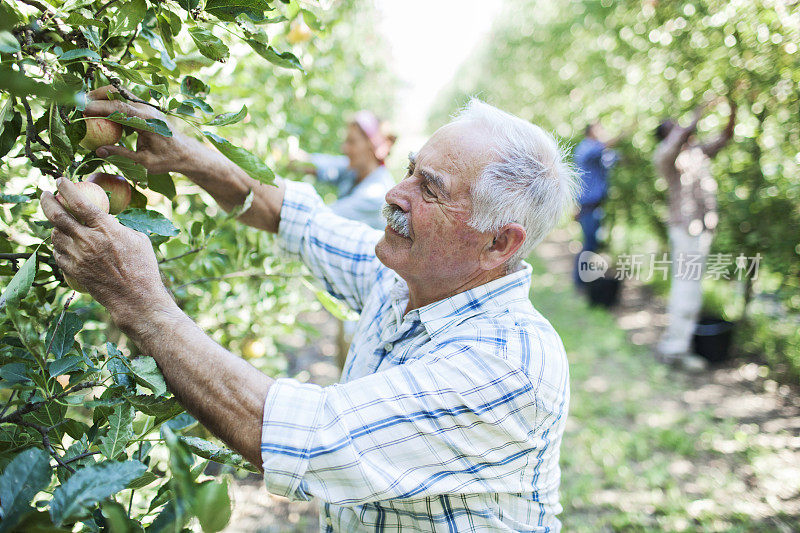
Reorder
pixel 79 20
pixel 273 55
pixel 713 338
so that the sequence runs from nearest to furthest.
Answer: pixel 79 20 < pixel 273 55 < pixel 713 338

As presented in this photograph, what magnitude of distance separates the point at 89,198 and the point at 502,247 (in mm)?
877

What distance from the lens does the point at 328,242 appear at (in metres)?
1.64

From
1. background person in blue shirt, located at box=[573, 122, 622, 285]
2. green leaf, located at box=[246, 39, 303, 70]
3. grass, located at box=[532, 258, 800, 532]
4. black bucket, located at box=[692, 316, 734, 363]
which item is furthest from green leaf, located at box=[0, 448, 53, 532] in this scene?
background person in blue shirt, located at box=[573, 122, 622, 285]

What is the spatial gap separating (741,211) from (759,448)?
1.64m

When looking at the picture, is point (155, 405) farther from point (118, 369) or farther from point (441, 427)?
point (441, 427)

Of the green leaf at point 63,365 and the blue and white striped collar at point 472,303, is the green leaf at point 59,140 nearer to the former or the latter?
the green leaf at point 63,365

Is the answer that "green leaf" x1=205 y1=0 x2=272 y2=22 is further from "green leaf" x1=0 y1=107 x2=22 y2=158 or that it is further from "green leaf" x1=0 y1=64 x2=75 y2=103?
"green leaf" x1=0 y1=64 x2=75 y2=103

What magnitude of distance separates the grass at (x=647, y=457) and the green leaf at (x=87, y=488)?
2.64 m

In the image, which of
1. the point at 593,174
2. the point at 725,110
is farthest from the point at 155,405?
the point at 593,174

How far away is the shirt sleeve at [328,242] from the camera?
1634 mm

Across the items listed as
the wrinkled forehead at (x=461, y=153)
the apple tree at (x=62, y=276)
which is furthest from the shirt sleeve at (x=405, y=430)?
the wrinkled forehead at (x=461, y=153)

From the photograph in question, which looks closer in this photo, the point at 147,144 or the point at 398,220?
the point at 147,144

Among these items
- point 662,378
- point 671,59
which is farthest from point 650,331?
point 671,59

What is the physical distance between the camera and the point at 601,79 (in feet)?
20.4
